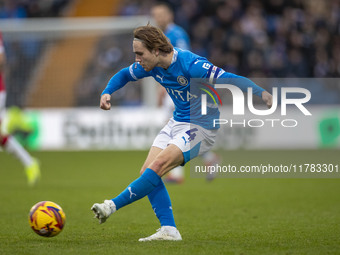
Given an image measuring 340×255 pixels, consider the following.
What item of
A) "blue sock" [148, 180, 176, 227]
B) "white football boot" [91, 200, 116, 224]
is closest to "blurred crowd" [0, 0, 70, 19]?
"blue sock" [148, 180, 176, 227]

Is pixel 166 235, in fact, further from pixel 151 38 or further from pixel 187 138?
pixel 151 38

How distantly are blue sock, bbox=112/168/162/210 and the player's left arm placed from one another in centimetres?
95

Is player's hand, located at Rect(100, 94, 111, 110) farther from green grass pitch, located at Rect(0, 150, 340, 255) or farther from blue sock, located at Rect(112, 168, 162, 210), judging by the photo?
green grass pitch, located at Rect(0, 150, 340, 255)

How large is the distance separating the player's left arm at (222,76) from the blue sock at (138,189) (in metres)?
0.95

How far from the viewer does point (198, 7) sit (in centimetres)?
2020

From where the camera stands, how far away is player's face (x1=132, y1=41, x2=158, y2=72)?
542 cm

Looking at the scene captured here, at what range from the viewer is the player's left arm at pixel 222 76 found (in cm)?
528

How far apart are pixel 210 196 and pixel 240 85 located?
4148 mm

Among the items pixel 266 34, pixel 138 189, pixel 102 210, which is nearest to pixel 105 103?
pixel 138 189

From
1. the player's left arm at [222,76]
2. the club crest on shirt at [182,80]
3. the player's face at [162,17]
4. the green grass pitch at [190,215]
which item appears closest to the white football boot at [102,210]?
the green grass pitch at [190,215]

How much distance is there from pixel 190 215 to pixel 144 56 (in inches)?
102

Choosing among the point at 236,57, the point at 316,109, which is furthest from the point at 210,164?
the point at 236,57

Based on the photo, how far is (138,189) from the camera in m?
5.32

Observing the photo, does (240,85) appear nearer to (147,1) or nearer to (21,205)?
(21,205)
